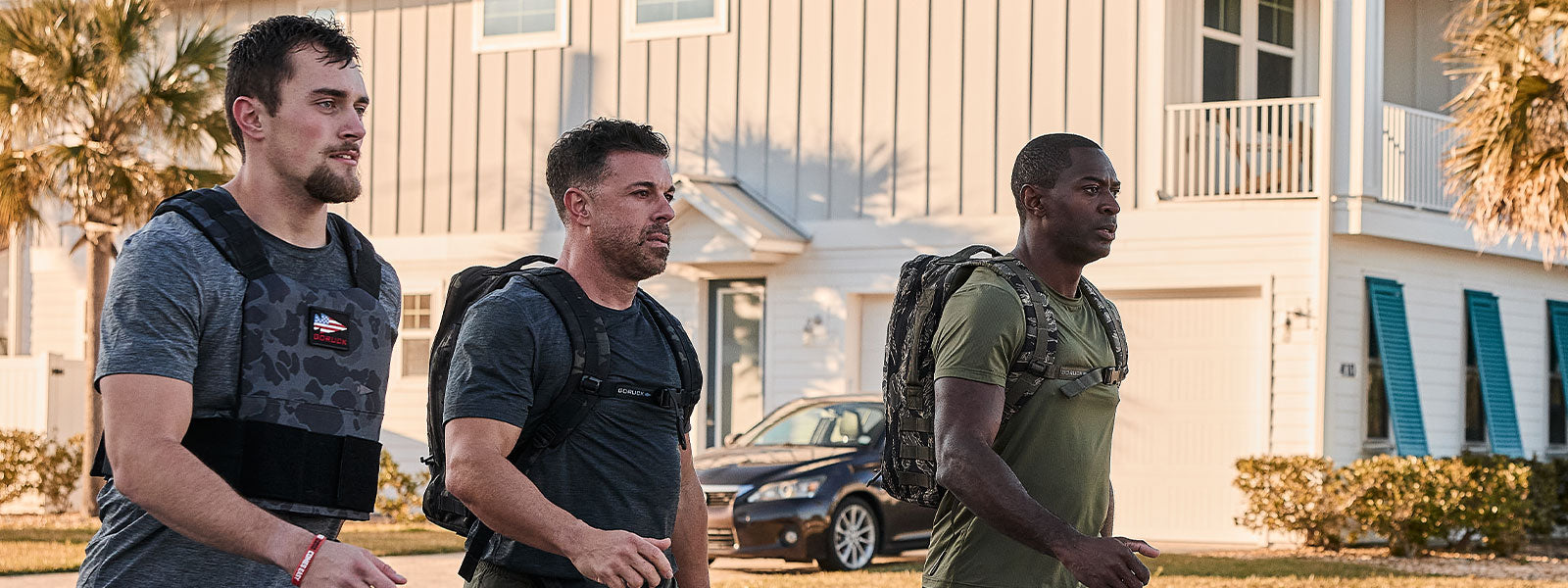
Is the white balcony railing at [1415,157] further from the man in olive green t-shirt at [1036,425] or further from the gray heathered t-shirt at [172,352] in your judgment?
the gray heathered t-shirt at [172,352]

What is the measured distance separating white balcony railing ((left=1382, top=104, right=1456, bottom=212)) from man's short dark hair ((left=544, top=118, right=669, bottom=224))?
14498 millimetres

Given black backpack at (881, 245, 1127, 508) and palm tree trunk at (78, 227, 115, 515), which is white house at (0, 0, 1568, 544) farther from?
black backpack at (881, 245, 1127, 508)

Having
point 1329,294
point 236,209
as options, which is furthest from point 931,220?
point 236,209

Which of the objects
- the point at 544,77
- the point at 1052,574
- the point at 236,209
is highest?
the point at 544,77

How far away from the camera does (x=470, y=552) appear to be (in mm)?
4148

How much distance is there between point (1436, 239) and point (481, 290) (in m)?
15.7

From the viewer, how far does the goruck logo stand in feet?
11.0

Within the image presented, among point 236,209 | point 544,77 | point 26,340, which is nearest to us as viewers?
point 236,209

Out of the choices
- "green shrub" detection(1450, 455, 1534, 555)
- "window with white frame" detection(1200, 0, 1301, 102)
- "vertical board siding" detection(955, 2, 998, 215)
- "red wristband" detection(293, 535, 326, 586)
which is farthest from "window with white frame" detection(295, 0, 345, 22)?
"red wristband" detection(293, 535, 326, 586)

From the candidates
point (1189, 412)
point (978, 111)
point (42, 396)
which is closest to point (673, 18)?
point (978, 111)

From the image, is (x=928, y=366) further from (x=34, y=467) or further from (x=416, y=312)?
(x=34, y=467)

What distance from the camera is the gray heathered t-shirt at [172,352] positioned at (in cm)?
306

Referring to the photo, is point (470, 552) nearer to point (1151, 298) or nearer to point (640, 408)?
point (640, 408)

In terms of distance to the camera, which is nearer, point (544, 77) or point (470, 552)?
point (470, 552)
